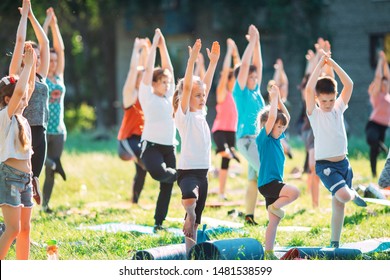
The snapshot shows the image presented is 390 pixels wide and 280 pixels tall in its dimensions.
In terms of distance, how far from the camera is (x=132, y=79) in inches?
393

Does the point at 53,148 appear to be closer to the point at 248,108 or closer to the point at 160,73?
the point at 160,73

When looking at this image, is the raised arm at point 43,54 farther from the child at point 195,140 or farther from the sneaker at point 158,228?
the sneaker at point 158,228

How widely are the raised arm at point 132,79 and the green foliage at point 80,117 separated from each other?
21.4m

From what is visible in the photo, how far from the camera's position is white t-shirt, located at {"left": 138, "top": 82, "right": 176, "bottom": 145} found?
29.1ft

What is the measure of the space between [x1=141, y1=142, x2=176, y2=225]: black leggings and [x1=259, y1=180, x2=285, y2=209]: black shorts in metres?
1.62

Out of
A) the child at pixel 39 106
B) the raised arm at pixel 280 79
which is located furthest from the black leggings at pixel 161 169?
the raised arm at pixel 280 79

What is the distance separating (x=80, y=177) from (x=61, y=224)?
4716mm

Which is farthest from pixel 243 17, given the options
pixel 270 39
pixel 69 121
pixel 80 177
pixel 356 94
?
pixel 80 177

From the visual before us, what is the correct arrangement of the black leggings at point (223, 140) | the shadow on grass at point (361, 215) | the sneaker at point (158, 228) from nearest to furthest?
1. the sneaker at point (158, 228)
2. the shadow on grass at point (361, 215)
3. the black leggings at point (223, 140)

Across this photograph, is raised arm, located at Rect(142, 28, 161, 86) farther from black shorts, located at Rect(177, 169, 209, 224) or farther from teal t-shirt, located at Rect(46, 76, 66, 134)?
black shorts, located at Rect(177, 169, 209, 224)

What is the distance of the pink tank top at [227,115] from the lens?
38.9 feet

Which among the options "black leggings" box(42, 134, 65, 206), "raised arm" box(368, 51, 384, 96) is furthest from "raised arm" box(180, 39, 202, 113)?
"raised arm" box(368, 51, 384, 96)
